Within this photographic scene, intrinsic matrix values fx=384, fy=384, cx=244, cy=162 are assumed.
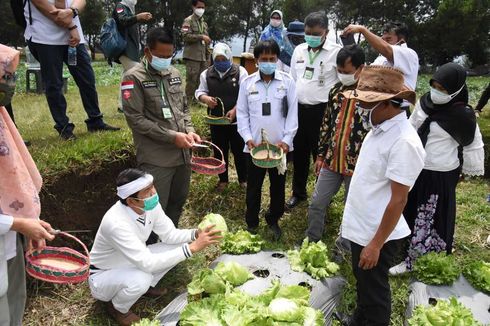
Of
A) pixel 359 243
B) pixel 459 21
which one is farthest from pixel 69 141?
pixel 459 21

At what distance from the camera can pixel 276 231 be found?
4.88 m

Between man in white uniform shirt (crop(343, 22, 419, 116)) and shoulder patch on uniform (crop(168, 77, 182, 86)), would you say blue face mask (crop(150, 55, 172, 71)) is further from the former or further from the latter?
man in white uniform shirt (crop(343, 22, 419, 116))

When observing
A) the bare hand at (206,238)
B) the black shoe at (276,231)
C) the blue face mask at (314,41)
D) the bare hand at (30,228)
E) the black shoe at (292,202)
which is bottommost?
the black shoe at (276,231)

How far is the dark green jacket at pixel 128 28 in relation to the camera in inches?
231

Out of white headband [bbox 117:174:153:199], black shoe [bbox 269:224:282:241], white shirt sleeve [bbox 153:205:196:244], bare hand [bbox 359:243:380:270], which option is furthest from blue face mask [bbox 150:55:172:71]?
bare hand [bbox 359:243:380:270]

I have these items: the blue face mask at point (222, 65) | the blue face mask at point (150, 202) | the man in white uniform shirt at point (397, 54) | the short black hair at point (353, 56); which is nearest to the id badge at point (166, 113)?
the blue face mask at point (150, 202)

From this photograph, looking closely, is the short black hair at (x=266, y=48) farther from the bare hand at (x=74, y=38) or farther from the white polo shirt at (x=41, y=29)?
the white polo shirt at (x=41, y=29)

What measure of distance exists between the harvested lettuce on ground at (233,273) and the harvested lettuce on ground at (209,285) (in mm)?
82

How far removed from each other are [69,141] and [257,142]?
255cm

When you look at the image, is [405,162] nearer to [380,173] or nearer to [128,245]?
[380,173]

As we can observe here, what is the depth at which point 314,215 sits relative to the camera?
14.1 ft

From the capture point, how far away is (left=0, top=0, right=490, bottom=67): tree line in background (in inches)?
1272

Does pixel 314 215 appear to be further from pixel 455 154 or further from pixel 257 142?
pixel 455 154

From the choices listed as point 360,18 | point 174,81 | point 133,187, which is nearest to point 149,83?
point 174,81
